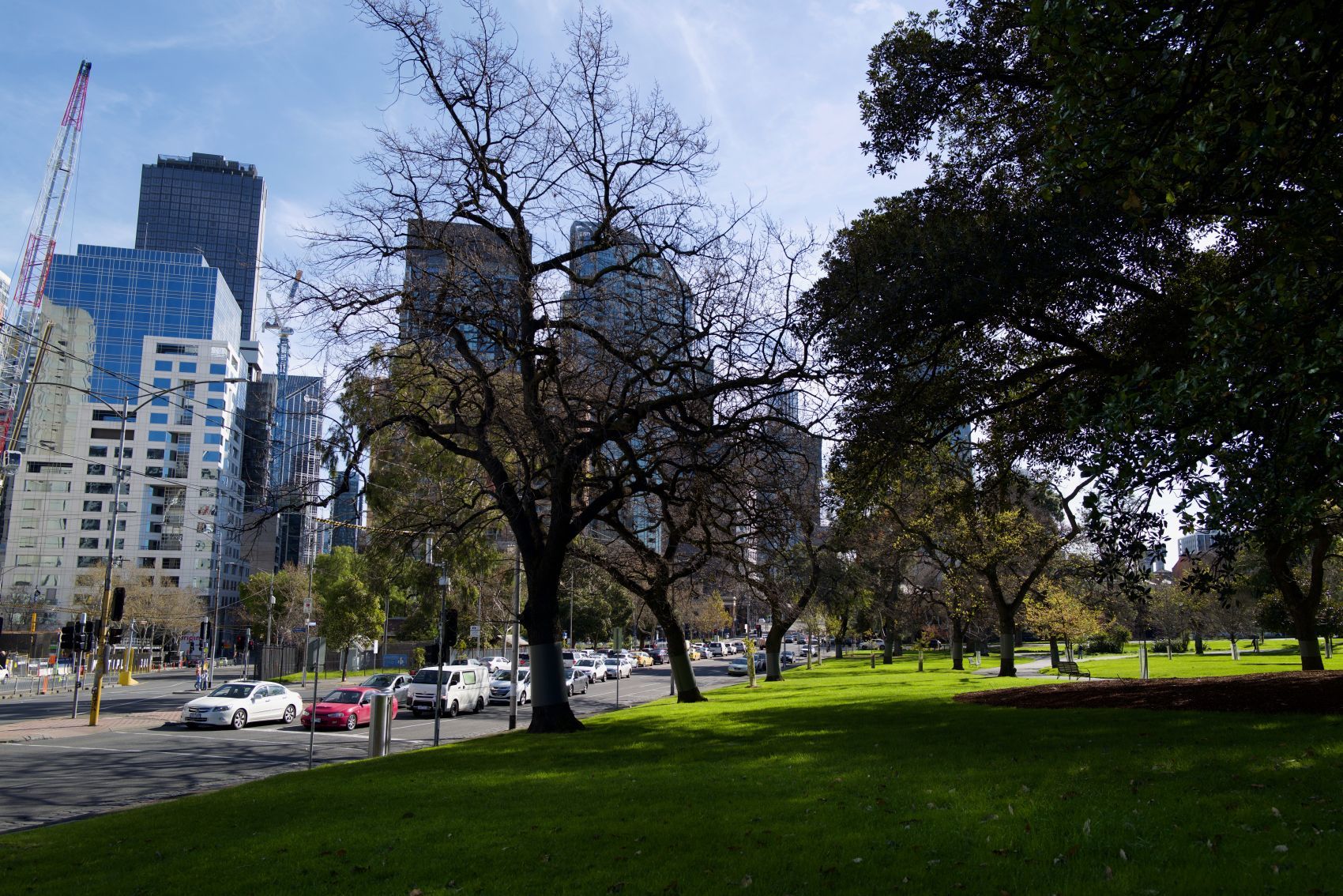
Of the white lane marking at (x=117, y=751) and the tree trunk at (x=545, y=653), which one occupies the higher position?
the tree trunk at (x=545, y=653)

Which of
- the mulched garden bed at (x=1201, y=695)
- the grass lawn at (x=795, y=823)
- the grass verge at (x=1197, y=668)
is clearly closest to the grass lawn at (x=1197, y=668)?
the grass verge at (x=1197, y=668)

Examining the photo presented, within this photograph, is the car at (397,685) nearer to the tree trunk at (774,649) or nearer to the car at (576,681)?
the car at (576,681)

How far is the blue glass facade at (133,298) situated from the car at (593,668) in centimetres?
10790

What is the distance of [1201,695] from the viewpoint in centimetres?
1711

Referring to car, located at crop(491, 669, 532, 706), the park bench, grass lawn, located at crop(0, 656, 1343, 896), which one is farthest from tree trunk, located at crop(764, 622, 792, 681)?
grass lawn, located at crop(0, 656, 1343, 896)

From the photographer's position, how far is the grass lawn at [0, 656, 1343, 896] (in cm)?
635

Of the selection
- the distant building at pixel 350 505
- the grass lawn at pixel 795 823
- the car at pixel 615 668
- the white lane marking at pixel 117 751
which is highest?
the distant building at pixel 350 505

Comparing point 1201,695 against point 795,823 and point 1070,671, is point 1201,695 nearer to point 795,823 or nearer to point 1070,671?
point 795,823

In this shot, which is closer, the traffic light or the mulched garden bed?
the mulched garden bed

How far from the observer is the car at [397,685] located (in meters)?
34.2

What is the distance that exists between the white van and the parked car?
8.24 metres

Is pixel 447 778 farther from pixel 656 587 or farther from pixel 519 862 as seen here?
pixel 656 587

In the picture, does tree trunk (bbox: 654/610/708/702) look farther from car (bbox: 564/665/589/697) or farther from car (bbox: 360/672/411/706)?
car (bbox: 564/665/589/697)

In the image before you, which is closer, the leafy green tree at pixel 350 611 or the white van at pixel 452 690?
the white van at pixel 452 690
